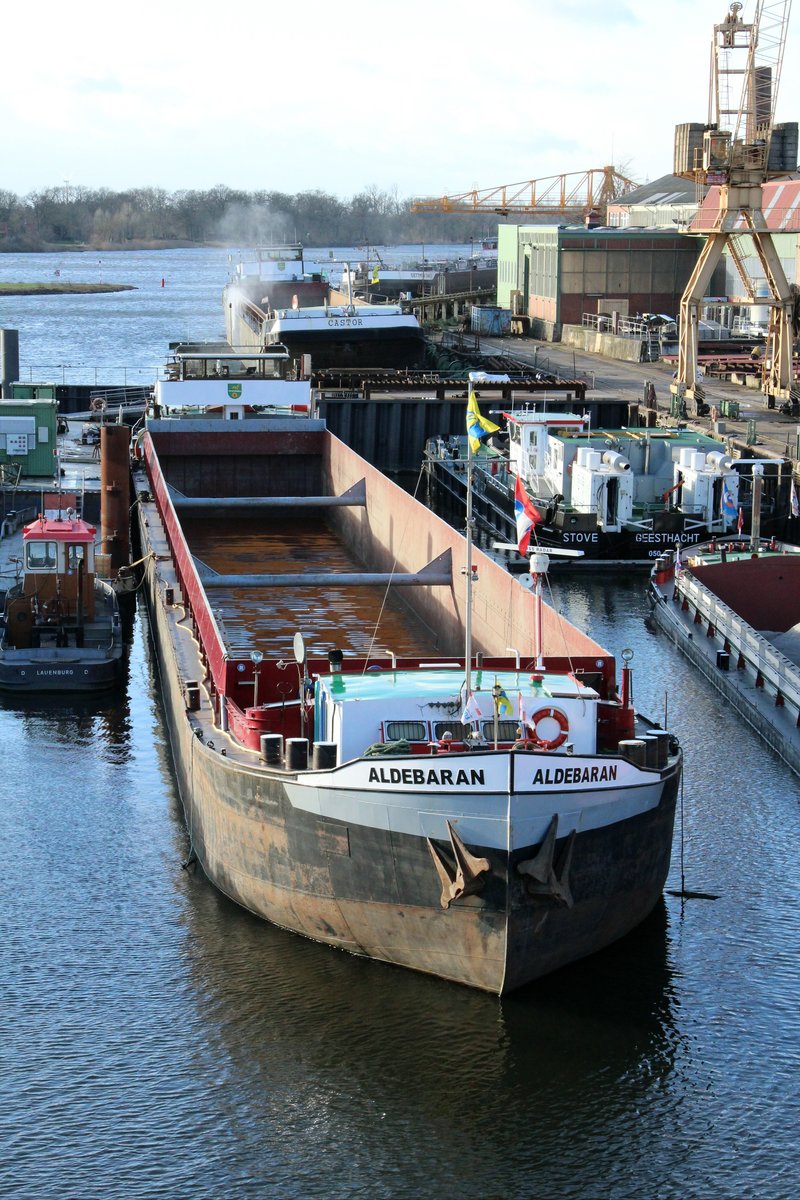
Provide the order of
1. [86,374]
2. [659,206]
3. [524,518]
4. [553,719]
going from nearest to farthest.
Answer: [553,719], [524,518], [86,374], [659,206]

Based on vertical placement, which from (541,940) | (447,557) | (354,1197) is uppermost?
(447,557)

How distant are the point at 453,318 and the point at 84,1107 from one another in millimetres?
87655

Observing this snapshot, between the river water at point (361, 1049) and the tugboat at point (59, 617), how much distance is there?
21.0 ft

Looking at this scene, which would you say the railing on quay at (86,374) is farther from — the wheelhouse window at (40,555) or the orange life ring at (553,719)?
the orange life ring at (553,719)

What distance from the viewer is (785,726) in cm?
2650

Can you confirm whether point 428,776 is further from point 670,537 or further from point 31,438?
point 31,438

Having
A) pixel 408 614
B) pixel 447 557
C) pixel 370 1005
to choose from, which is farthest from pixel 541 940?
pixel 408 614

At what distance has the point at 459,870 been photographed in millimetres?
16453

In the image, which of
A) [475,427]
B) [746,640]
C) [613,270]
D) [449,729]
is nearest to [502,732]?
[449,729]

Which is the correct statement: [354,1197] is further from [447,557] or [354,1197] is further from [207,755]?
[447,557]

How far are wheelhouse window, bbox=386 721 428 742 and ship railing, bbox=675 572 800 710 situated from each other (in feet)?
36.4

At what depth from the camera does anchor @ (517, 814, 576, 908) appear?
646 inches

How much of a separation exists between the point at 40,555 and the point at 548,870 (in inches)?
652

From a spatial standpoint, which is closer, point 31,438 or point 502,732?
point 502,732
